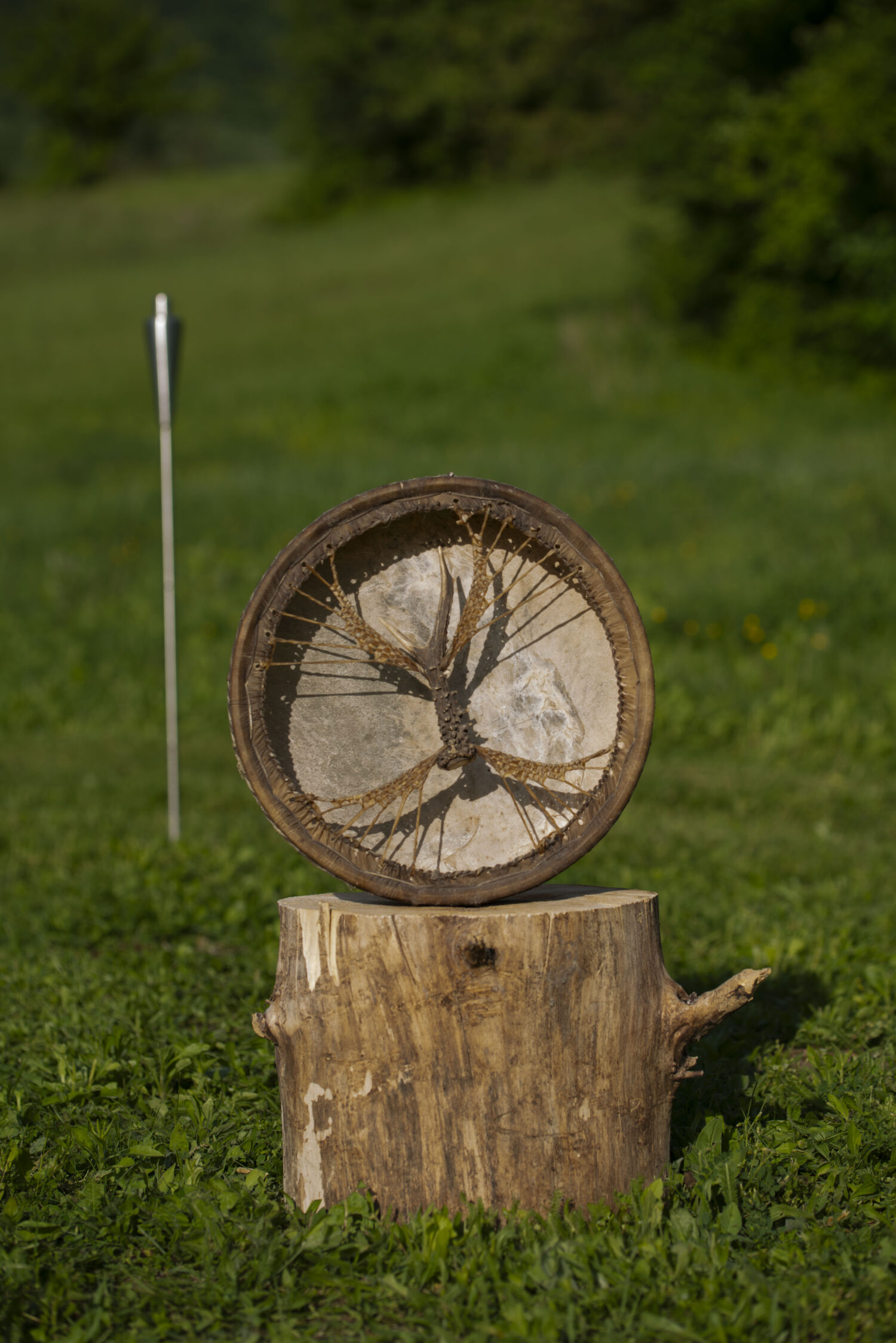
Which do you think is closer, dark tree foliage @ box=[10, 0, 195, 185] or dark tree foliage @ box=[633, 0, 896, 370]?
dark tree foliage @ box=[633, 0, 896, 370]

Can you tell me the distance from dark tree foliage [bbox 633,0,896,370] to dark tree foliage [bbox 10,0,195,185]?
4495 cm

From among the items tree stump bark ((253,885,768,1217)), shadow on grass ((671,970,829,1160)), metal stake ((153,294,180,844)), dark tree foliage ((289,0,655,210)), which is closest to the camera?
tree stump bark ((253,885,768,1217))

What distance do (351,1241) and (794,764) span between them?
16.9 feet

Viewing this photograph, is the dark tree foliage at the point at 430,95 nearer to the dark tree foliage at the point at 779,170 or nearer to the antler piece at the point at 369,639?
the dark tree foliage at the point at 779,170

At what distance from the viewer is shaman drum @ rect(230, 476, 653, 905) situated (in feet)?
9.27

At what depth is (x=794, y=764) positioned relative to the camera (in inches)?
280

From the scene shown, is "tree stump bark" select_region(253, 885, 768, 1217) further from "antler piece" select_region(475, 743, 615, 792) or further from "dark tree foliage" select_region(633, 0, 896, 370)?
"dark tree foliage" select_region(633, 0, 896, 370)

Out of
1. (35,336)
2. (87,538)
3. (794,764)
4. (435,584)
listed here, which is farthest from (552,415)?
(435,584)

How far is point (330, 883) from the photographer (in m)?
5.06

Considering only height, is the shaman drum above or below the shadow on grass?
above

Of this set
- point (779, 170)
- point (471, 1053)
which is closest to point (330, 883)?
point (471, 1053)

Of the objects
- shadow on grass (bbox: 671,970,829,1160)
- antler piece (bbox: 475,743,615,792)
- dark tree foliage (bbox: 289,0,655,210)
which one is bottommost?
shadow on grass (bbox: 671,970,829,1160)

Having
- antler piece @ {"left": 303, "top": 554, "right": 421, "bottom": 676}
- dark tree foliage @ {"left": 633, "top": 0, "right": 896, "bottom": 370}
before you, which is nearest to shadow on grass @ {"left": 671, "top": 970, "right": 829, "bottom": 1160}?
antler piece @ {"left": 303, "top": 554, "right": 421, "bottom": 676}

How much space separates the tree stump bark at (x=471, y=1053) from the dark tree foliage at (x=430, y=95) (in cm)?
3585
